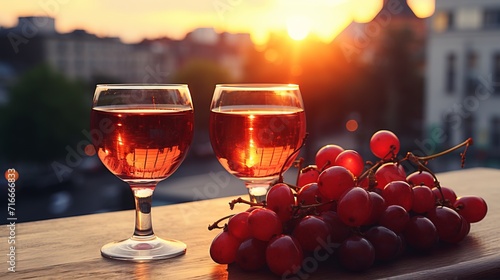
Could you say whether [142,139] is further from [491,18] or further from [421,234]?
[491,18]

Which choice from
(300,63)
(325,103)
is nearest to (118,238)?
(300,63)

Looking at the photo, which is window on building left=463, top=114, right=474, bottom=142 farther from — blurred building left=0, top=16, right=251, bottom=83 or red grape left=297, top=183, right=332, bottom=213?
red grape left=297, top=183, right=332, bottom=213

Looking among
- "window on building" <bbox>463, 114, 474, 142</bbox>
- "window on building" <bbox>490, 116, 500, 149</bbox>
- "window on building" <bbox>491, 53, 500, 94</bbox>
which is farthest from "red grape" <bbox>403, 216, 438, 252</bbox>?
"window on building" <bbox>490, 116, 500, 149</bbox>

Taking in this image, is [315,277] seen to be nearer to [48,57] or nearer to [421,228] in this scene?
[421,228]

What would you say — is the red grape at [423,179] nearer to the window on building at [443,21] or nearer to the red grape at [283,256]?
the red grape at [283,256]

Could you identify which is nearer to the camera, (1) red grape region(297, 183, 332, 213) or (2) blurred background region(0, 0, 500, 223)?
(1) red grape region(297, 183, 332, 213)
